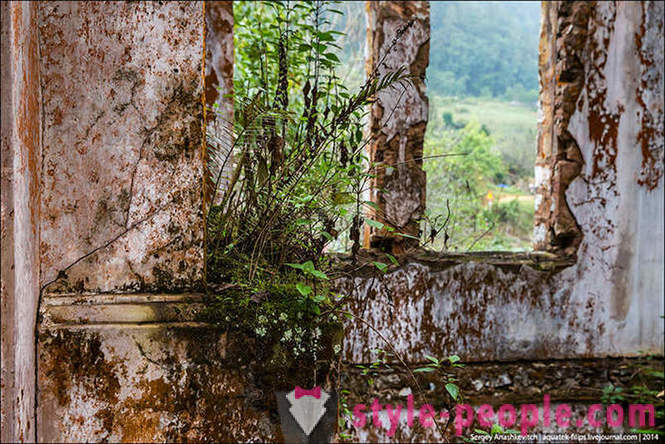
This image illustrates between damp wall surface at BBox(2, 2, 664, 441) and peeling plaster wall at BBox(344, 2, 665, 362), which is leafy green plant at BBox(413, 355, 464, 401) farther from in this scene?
peeling plaster wall at BBox(344, 2, 665, 362)

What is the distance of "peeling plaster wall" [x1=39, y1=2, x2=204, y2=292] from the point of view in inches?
49.4

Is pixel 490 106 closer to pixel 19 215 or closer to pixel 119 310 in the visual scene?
pixel 119 310

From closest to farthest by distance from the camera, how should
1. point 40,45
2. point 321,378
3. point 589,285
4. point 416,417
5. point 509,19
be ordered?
1. point 40,45
2. point 321,378
3. point 416,417
4. point 589,285
5. point 509,19

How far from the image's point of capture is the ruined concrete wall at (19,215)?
0.98m

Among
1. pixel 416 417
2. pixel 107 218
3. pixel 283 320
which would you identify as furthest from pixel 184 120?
→ pixel 416 417

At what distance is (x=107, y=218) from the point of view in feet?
4.22

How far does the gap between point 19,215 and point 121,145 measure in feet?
1.05

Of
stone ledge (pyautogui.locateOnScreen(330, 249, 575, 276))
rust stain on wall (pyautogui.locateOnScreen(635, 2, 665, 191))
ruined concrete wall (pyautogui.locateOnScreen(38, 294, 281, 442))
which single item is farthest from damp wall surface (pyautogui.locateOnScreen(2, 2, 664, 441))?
rust stain on wall (pyautogui.locateOnScreen(635, 2, 665, 191))

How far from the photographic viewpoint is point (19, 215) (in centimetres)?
106

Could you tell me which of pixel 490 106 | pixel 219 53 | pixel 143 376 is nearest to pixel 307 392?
pixel 143 376

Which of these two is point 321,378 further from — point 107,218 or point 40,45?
point 40,45

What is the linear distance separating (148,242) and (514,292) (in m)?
2.31

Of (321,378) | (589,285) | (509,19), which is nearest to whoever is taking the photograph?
(321,378)

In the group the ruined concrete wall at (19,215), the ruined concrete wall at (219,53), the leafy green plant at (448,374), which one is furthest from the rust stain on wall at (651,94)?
the ruined concrete wall at (19,215)
